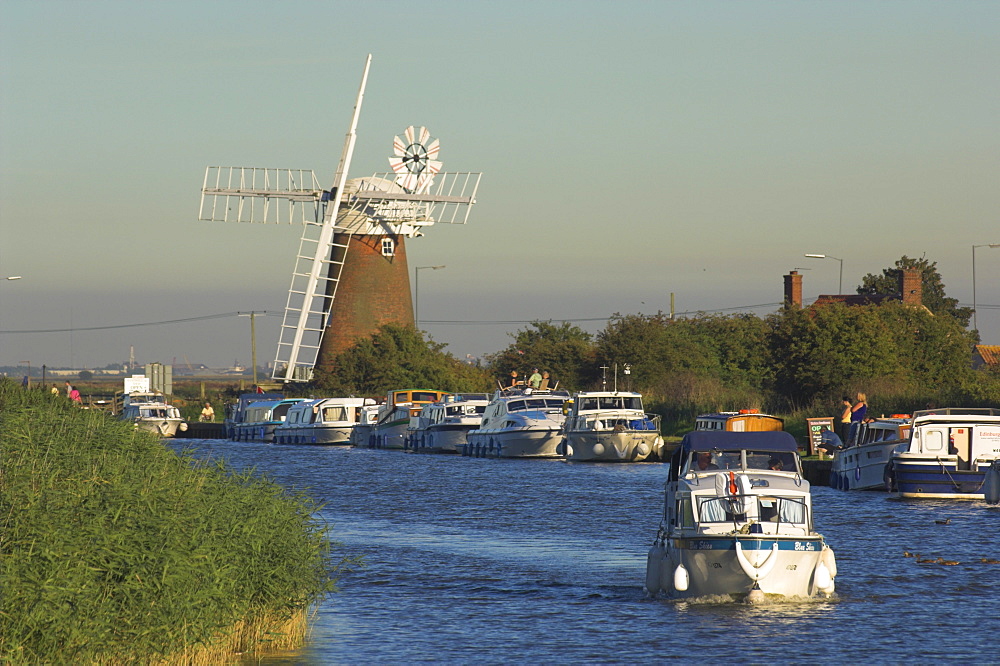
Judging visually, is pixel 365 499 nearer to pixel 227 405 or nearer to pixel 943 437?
pixel 943 437

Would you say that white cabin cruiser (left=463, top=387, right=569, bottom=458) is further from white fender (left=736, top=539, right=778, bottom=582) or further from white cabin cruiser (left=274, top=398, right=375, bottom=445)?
white fender (left=736, top=539, right=778, bottom=582)

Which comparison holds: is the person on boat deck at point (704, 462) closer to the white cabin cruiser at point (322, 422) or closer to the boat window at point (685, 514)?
the boat window at point (685, 514)

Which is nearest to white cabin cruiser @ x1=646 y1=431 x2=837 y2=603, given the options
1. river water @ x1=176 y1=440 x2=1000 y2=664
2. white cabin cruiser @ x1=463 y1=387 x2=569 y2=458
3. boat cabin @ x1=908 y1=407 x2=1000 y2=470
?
river water @ x1=176 y1=440 x2=1000 y2=664

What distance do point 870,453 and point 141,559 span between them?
3012cm

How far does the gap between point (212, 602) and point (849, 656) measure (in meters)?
8.56

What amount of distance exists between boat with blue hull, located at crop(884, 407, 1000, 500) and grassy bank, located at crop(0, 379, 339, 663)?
2279 cm

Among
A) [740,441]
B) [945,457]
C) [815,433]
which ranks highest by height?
[740,441]

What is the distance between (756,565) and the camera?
68.4 ft

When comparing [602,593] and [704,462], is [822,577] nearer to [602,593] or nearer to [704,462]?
[602,593]

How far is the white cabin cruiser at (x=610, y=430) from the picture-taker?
2270 inches

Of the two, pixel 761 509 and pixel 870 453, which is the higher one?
pixel 870 453

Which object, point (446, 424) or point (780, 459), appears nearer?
point (780, 459)

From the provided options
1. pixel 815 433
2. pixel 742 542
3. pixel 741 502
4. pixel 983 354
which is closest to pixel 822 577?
pixel 742 542

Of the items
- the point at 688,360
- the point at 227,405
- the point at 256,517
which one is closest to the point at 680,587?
the point at 256,517
